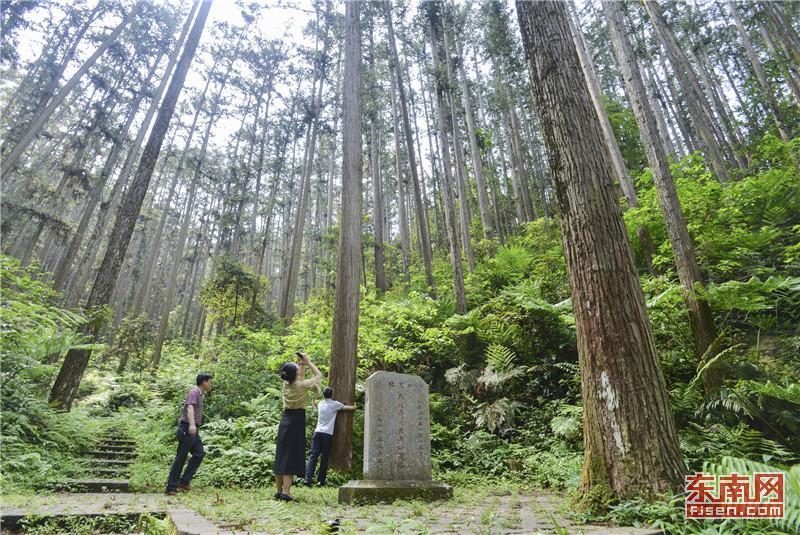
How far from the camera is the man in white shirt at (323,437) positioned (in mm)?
5881

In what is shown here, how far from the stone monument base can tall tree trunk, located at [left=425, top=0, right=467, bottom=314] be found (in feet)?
19.9

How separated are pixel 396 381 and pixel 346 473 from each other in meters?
1.93

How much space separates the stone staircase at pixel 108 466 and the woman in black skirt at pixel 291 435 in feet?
8.93

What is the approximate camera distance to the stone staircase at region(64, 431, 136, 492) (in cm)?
550

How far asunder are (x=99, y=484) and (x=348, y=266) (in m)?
4.85

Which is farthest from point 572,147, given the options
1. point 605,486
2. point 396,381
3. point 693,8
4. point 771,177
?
point 693,8

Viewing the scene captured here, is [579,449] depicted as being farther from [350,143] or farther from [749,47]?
[749,47]

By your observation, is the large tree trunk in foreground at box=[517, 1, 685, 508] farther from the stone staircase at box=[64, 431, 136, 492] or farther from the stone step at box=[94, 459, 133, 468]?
the stone step at box=[94, 459, 133, 468]

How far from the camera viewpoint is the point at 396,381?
578 centimetres

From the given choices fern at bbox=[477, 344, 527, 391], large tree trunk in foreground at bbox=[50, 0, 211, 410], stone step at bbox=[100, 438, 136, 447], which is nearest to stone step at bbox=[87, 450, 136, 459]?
stone step at bbox=[100, 438, 136, 447]

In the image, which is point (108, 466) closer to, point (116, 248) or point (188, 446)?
point (188, 446)

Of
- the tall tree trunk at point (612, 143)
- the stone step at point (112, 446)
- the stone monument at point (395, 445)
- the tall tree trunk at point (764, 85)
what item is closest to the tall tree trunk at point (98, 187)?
the stone step at point (112, 446)

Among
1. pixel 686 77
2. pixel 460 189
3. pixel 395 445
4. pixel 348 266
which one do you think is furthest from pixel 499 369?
pixel 686 77

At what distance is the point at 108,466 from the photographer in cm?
693
